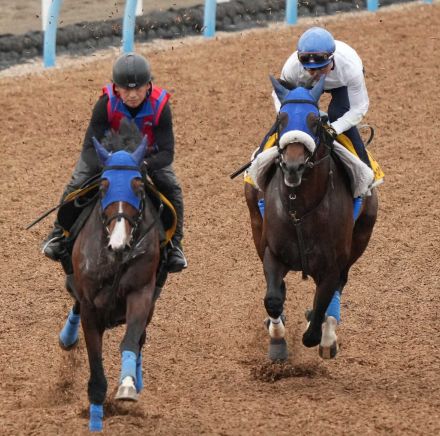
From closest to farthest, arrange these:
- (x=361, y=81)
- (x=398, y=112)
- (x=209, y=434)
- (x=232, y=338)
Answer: (x=209, y=434), (x=361, y=81), (x=232, y=338), (x=398, y=112)

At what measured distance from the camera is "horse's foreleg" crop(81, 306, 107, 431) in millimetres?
9266

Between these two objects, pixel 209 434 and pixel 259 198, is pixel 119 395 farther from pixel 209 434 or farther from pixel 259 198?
pixel 259 198

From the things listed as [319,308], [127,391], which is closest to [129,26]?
[319,308]

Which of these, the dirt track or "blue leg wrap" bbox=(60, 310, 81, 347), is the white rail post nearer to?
the dirt track

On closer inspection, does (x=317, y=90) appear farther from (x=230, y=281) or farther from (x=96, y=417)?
(x=230, y=281)

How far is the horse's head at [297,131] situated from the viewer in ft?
31.0

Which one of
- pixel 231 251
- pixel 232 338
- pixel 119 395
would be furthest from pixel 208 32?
pixel 119 395

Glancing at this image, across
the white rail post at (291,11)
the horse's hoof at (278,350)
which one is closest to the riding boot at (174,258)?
the horse's hoof at (278,350)

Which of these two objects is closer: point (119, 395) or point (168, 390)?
point (119, 395)

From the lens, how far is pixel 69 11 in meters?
19.8

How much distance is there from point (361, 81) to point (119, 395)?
148 inches

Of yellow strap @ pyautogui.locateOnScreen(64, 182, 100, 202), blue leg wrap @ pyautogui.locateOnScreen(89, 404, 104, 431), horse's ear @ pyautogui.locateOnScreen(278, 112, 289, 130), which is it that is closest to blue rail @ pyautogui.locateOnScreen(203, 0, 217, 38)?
horse's ear @ pyautogui.locateOnScreen(278, 112, 289, 130)

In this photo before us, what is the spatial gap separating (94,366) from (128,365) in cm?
38

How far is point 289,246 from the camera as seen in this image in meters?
10.3
